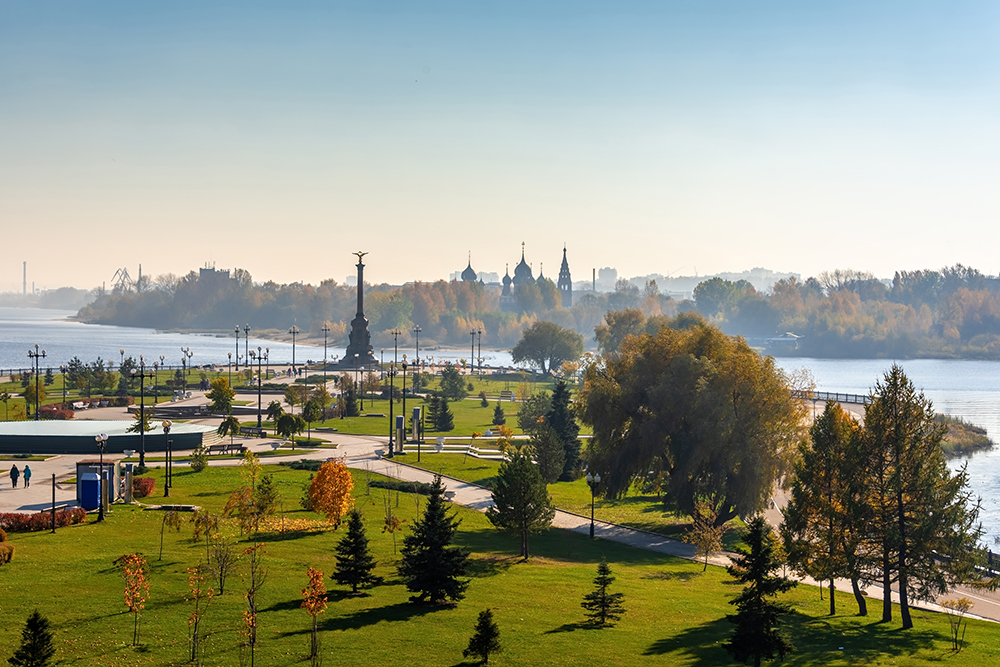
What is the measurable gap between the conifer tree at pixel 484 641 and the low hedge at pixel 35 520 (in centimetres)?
1634

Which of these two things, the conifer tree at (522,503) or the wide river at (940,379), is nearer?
the conifer tree at (522,503)

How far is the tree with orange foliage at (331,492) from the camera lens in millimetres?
31391

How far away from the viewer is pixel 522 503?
31406 millimetres

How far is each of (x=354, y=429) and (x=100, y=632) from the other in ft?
147

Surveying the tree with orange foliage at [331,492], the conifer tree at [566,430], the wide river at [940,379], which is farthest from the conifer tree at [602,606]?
the wide river at [940,379]

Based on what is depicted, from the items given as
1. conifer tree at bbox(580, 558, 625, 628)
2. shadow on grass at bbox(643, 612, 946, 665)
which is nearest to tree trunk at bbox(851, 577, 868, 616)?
shadow on grass at bbox(643, 612, 946, 665)

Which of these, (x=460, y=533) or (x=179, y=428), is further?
(x=179, y=428)

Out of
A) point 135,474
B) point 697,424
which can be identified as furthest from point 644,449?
point 135,474

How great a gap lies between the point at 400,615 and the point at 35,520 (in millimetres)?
13611

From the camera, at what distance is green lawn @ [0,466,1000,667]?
65.1 ft

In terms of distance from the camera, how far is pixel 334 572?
25.5 metres

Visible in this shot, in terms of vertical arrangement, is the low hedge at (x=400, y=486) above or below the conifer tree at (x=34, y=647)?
below

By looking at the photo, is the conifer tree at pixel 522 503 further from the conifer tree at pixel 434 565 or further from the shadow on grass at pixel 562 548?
the conifer tree at pixel 434 565

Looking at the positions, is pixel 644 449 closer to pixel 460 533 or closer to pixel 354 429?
pixel 460 533
